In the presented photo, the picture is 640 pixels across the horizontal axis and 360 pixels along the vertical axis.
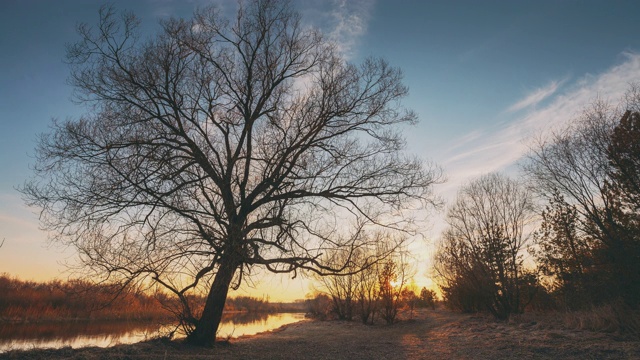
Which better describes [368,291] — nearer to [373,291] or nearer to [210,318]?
[373,291]

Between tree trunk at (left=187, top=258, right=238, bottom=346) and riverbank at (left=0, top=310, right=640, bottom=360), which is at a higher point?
tree trunk at (left=187, top=258, right=238, bottom=346)

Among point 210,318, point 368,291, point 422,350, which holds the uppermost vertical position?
point 368,291

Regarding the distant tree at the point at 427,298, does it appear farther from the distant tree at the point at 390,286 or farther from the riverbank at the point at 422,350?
the riverbank at the point at 422,350

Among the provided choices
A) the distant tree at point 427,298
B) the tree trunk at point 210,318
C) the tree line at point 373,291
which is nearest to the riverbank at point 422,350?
the tree trunk at point 210,318

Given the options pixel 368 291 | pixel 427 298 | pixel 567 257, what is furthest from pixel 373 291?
pixel 427 298

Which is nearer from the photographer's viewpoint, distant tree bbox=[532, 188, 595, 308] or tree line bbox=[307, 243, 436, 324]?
distant tree bbox=[532, 188, 595, 308]

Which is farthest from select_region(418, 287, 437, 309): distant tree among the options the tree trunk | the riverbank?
the tree trunk

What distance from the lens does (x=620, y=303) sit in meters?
11.8

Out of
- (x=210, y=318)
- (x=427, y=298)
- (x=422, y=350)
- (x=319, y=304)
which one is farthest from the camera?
(x=427, y=298)

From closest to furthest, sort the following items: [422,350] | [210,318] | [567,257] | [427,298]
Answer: [210,318] → [422,350] → [567,257] → [427,298]

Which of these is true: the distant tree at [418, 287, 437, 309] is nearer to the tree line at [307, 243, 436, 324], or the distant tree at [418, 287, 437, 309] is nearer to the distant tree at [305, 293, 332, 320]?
the distant tree at [305, 293, 332, 320]

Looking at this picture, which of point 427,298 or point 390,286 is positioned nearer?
point 390,286

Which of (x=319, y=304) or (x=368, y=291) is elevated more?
(x=368, y=291)

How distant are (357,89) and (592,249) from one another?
13.2 m
